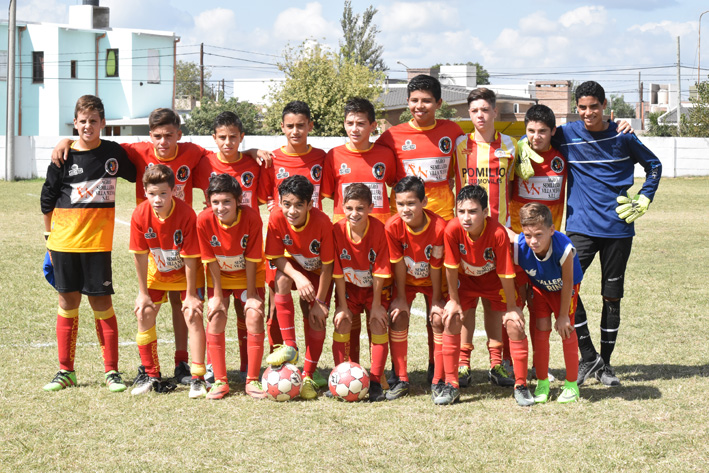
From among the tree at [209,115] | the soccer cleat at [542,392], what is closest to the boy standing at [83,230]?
the soccer cleat at [542,392]

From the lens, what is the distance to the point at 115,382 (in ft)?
16.6

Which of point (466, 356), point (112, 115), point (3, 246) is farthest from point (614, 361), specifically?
point (112, 115)

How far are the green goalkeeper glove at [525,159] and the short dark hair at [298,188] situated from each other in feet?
4.88

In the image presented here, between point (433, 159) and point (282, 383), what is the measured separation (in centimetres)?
184

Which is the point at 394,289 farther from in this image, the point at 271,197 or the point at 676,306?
the point at 676,306

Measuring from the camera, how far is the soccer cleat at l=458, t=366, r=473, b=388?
17.1 ft

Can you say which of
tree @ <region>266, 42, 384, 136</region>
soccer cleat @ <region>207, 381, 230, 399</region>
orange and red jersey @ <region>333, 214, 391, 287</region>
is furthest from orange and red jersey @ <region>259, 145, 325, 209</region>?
tree @ <region>266, 42, 384, 136</region>

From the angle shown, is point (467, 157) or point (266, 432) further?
point (467, 157)

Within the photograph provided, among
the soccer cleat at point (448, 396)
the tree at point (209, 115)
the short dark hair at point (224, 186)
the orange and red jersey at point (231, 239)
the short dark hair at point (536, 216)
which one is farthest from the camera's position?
the tree at point (209, 115)

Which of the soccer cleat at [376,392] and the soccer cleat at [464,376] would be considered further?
the soccer cleat at [464,376]

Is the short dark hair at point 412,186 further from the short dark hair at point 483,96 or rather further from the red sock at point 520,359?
the red sock at point 520,359

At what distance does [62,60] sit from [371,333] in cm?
3766

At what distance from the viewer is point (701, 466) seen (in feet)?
12.0

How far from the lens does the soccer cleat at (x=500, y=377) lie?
205 inches
